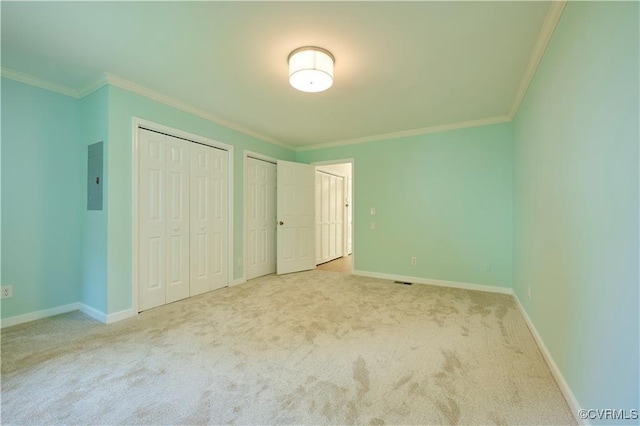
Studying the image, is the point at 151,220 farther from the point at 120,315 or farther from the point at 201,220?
the point at 120,315

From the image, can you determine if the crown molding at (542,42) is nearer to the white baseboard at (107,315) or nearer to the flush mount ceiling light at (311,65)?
the flush mount ceiling light at (311,65)

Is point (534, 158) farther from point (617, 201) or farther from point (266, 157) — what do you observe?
point (266, 157)

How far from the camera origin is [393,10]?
1.72 metres

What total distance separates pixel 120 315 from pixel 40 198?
4.76 ft

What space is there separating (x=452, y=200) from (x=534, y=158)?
157 centimetres

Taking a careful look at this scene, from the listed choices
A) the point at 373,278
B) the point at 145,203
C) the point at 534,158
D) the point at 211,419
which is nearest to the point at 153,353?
the point at 211,419

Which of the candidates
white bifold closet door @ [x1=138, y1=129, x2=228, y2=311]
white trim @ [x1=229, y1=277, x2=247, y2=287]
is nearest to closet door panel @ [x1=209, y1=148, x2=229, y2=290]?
white bifold closet door @ [x1=138, y1=129, x2=228, y2=311]

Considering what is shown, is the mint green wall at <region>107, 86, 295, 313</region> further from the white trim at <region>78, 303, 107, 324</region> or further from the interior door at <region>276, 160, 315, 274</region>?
the interior door at <region>276, 160, 315, 274</region>

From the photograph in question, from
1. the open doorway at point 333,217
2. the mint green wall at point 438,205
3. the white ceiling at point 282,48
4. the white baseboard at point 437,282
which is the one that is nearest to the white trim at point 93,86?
the white ceiling at point 282,48

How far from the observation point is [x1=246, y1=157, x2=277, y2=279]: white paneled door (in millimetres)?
4340

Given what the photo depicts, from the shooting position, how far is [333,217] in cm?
634

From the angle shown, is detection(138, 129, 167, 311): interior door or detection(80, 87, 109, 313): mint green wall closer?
detection(80, 87, 109, 313): mint green wall

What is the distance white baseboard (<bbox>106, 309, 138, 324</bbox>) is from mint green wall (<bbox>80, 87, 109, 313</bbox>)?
9 centimetres

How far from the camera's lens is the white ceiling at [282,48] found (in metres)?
1.74
